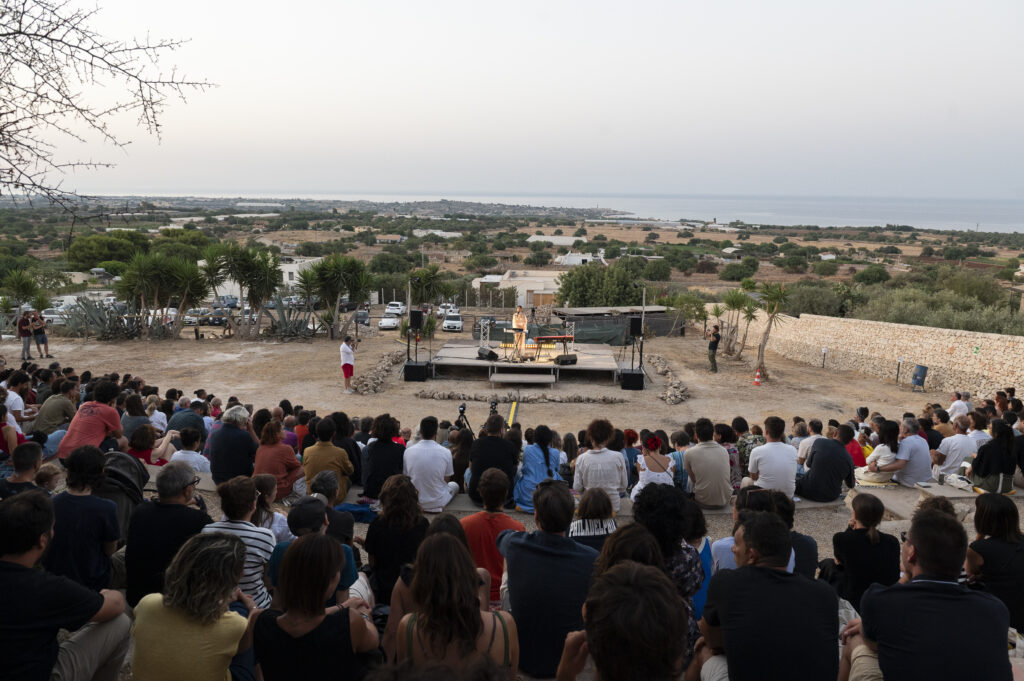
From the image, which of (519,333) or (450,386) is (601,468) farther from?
(519,333)

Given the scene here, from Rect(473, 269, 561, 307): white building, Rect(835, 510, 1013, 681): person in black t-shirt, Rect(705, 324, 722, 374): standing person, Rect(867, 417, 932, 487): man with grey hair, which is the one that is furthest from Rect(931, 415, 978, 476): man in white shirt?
Rect(473, 269, 561, 307): white building

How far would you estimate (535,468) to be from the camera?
624 centimetres

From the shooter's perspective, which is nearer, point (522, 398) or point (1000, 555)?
point (1000, 555)

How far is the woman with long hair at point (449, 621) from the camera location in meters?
2.55

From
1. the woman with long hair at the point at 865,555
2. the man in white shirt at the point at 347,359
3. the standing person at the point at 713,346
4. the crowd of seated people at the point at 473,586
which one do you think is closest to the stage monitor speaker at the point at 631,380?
the standing person at the point at 713,346

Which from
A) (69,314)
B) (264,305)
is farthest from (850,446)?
(69,314)

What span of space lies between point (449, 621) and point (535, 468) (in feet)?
12.1

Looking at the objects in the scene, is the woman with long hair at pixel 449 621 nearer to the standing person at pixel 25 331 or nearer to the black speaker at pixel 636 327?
the black speaker at pixel 636 327

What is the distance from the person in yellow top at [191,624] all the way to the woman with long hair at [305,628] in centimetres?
19

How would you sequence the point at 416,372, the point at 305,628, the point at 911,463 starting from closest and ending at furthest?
the point at 305,628, the point at 911,463, the point at 416,372

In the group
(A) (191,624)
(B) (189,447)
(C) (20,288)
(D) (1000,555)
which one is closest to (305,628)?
(A) (191,624)

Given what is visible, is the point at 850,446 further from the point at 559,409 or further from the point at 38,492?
the point at 38,492

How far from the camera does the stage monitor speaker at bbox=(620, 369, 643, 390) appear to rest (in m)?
16.4

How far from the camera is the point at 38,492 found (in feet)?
9.62
